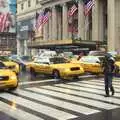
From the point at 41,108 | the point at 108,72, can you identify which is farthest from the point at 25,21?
the point at 41,108

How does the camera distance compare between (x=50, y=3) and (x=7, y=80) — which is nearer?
(x=7, y=80)

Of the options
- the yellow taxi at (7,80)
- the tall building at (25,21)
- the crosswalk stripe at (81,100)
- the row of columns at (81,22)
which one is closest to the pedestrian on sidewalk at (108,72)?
the crosswalk stripe at (81,100)

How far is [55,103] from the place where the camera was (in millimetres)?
11977

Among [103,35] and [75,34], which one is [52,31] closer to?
[75,34]

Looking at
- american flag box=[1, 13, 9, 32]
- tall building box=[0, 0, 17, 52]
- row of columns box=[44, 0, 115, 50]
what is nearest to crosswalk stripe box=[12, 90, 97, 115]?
row of columns box=[44, 0, 115, 50]

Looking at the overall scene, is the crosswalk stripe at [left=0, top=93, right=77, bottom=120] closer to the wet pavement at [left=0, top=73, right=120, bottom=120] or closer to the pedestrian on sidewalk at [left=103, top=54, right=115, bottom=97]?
the wet pavement at [left=0, top=73, right=120, bottom=120]

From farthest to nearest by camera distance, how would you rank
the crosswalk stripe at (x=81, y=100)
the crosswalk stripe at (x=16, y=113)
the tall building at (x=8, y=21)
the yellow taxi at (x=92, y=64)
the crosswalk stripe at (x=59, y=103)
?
1. the tall building at (x=8, y=21)
2. the yellow taxi at (x=92, y=64)
3. the crosswalk stripe at (x=81, y=100)
4. the crosswalk stripe at (x=59, y=103)
5. the crosswalk stripe at (x=16, y=113)

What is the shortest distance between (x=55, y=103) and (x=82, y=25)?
187 ft

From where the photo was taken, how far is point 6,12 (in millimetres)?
104500

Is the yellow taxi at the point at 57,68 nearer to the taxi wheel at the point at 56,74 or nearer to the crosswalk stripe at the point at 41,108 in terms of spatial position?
the taxi wheel at the point at 56,74

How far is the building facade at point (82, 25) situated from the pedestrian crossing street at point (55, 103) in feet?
125

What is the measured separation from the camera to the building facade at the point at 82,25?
194 feet

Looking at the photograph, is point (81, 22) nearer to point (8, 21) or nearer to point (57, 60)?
point (8, 21)

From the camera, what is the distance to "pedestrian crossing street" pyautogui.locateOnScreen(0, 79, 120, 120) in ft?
33.1
